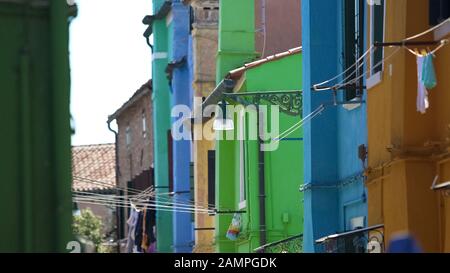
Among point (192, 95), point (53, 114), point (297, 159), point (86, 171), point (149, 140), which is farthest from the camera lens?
point (86, 171)

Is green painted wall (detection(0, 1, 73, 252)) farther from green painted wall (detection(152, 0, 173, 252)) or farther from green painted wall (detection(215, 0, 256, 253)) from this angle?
green painted wall (detection(152, 0, 173, 252))

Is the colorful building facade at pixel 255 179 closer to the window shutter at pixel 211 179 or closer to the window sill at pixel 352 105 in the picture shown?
the window shutter at pixel 211 179

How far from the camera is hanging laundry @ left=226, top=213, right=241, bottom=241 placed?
29.4 m

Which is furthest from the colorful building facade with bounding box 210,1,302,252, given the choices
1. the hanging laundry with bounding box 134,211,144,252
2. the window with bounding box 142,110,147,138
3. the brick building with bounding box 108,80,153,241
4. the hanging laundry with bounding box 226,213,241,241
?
the window with bounding box 142,110,147,138

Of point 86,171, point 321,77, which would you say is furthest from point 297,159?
point 86,171

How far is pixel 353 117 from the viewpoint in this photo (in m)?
19.5

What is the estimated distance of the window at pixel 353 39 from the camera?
18922 millimetres

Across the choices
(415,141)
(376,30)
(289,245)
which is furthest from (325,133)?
(415,141)

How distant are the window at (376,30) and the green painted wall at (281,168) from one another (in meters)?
9.44

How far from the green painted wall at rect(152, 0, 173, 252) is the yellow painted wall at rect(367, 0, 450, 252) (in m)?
26.6

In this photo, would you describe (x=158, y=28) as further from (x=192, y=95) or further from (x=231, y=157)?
(x=231, y=157)

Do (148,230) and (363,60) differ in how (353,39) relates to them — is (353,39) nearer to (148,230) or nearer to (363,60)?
(363,60)

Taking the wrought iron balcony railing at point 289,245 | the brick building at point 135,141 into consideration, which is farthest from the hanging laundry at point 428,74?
the brick building at point 135,141

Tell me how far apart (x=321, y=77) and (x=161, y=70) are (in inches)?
902
